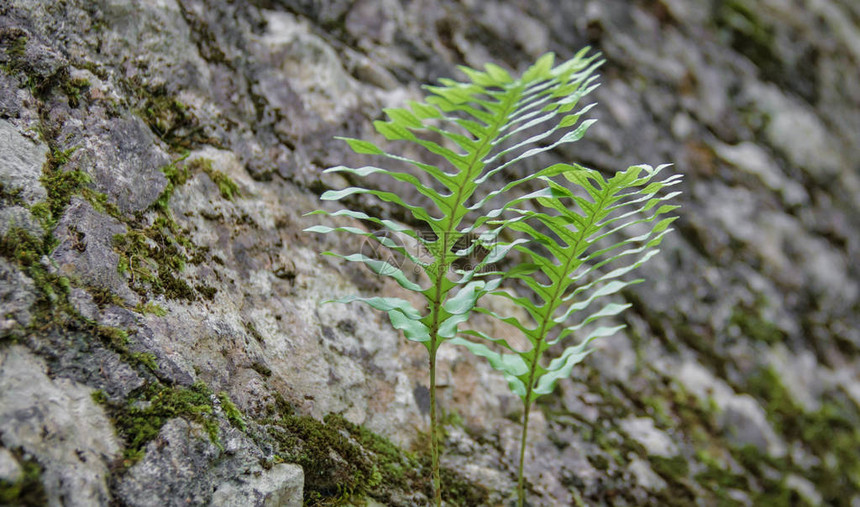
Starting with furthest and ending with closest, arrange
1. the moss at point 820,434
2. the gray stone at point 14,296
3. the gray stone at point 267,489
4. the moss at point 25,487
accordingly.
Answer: the moss at point 820,434, the gray stone at point 267,489, the gray stone at point 14,296, the moss at point 25,487

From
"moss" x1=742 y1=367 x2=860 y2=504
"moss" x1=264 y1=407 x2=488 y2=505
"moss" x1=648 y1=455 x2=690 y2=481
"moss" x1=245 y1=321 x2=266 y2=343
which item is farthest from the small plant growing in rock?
"moss" x1=742 y1=367 x2=860 y2=504

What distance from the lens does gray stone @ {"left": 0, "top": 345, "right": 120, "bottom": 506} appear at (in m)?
0.70

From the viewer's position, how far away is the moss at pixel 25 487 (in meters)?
0.64

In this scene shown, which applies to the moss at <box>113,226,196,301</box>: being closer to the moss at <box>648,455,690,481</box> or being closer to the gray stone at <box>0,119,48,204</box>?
the gray stone at <box>0,119,48,204</box>

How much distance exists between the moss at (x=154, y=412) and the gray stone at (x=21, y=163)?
40 centimetres

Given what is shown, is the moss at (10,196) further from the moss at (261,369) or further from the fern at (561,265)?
the fern at (561,265)

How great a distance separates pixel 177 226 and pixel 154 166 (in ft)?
0.48

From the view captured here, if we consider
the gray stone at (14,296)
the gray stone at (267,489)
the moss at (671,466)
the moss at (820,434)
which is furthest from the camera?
the moss at (820,434)

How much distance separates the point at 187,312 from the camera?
3.35ft

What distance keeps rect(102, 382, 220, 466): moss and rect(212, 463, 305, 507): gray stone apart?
0.29 feet

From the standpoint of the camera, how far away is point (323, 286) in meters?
1.33

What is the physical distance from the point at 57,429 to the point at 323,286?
672mm

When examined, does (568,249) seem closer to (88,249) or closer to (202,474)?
(202,474)

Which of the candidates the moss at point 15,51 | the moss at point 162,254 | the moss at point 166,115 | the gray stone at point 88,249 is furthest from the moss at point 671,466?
the moss at point 15,51
